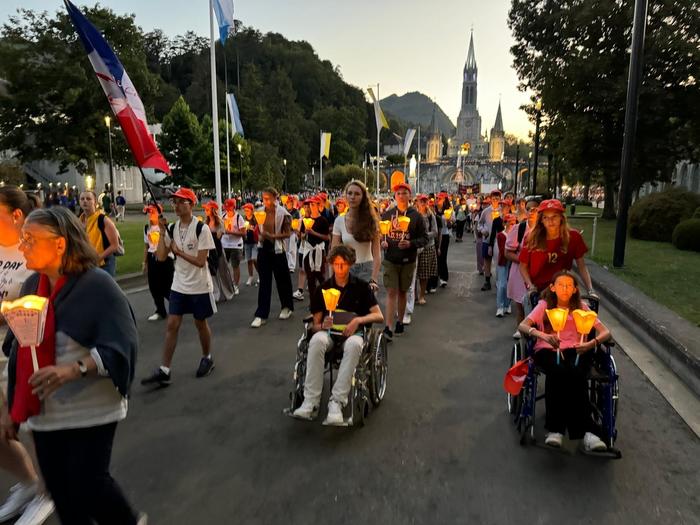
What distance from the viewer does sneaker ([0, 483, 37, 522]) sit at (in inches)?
121

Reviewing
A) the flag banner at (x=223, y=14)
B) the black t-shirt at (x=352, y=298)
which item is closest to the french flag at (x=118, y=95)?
the black t-shirt at (x=352, y=298)

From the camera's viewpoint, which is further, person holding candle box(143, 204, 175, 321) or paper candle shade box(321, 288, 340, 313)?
person holding candle box(143, 204, 175, 321)

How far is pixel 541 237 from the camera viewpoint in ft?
16.8

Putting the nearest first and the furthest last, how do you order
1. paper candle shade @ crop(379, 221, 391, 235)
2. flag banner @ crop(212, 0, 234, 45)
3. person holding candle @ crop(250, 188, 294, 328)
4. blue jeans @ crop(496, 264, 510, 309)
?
paper candle shade @ crop(379, 221, 391, 235), person holding candle @ crop(250, 188, 294, 328), blue jeans @ crop(496, 264, 510, 309), flag banner @ crop(212, 0, 234, 45)

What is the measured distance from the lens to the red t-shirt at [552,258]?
501 centimetres

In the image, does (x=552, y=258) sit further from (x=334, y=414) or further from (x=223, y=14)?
(x=223, y=14)

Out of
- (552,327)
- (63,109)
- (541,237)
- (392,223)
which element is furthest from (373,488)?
(63,109)

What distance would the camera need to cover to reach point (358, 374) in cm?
418

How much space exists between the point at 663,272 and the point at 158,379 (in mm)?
11382

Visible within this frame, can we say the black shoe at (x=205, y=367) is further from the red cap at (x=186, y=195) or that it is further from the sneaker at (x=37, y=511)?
the sneaker at (x=37, y=511)

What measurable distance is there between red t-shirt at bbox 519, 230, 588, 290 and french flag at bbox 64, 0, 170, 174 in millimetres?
5384

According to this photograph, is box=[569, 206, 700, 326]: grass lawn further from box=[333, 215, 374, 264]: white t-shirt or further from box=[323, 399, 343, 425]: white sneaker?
box=[323, 399, 343, 425]: white sneaker

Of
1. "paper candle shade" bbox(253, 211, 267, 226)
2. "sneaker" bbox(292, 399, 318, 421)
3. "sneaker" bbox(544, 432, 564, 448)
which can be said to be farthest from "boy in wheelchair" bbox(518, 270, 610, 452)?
"paper candle shade" bbox(253, 211, 267, 226)

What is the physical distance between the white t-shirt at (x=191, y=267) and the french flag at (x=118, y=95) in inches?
101
